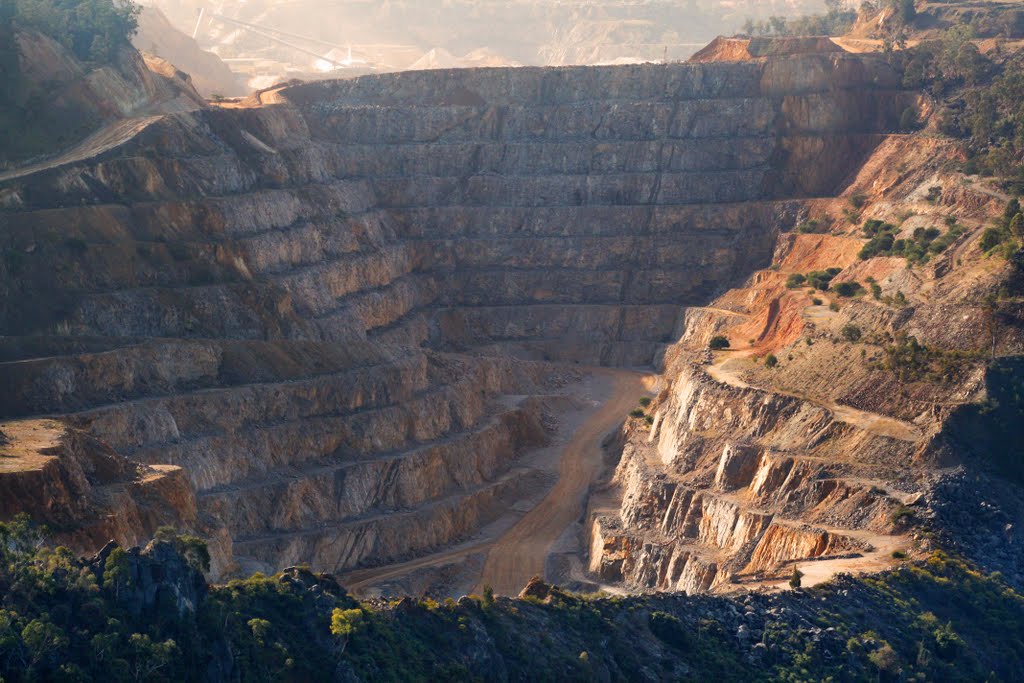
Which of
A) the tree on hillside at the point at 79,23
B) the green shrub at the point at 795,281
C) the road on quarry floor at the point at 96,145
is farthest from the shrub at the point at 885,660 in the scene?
the tree on hillside at the point at 79,23

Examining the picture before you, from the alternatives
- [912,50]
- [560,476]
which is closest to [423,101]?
[912,50]

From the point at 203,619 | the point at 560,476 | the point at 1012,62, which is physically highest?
the point at 1012,62

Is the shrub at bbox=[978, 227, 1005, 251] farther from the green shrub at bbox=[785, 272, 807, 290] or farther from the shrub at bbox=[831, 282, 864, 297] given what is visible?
the green shrub at bbox=[785, 272, 807, 290]

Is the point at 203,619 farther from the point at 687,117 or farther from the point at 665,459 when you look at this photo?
the point at 687,117

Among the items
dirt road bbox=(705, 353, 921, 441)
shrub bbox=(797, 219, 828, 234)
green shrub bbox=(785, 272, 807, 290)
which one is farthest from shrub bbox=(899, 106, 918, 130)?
dirt road bbox=(705, 353, 921, 441)

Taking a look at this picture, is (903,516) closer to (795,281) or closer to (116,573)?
(116,573)
